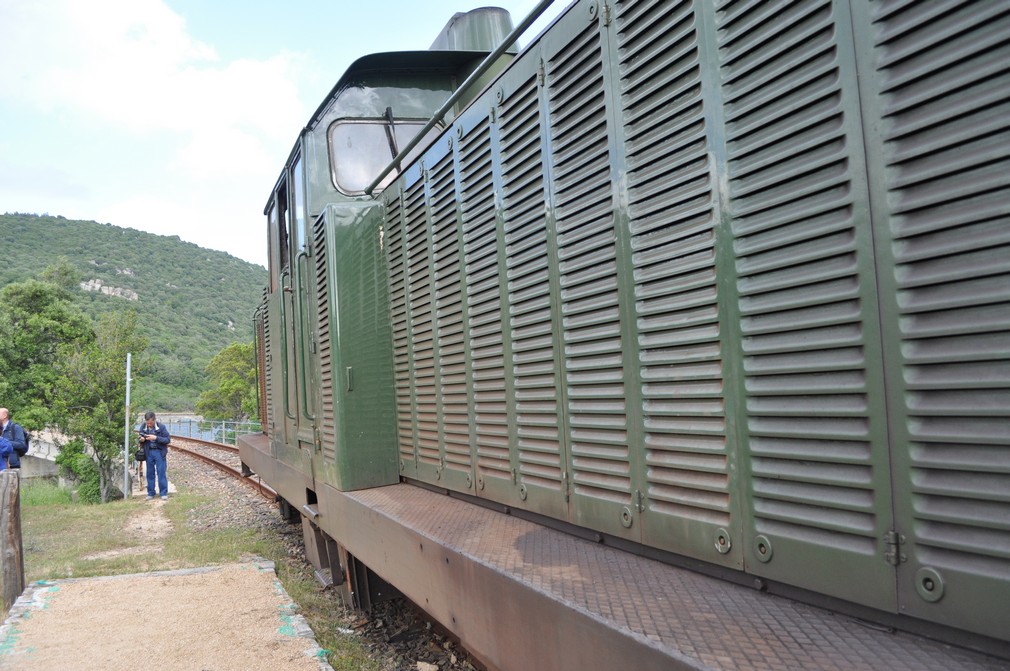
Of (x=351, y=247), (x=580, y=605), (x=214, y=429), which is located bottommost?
(x=214, y=429)

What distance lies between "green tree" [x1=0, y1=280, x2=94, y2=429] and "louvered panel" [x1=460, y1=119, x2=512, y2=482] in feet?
52.3

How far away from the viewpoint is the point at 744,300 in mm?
Result: 1685

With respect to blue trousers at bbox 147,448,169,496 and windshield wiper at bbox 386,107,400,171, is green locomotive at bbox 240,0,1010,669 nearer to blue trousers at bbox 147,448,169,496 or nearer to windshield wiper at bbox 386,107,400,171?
windshield wiper at bbox 386,107,400,171

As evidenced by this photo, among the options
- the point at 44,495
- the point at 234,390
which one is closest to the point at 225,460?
the point at 44,495

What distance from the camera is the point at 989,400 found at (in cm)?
121

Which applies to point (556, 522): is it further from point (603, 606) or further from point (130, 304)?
point (130, 304)

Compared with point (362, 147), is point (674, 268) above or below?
below

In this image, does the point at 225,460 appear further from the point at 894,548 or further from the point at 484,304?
the point at 894,548

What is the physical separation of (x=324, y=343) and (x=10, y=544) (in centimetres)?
307

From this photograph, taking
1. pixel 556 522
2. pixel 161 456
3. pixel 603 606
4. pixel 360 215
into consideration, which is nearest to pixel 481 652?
pixel 556 522

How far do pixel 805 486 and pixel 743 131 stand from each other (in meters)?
0.86

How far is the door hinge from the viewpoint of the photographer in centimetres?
134

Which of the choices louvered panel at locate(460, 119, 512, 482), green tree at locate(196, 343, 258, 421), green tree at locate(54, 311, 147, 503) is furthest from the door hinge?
green tree at locate(196, 343, 258, 421)

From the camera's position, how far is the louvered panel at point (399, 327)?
12.8ft
